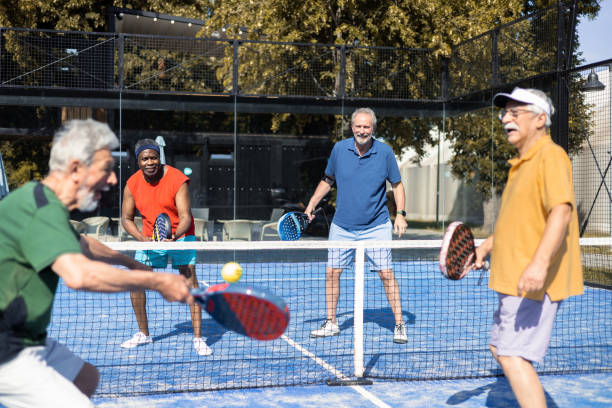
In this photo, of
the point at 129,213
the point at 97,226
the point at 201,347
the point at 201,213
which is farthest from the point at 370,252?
the point at 97,226

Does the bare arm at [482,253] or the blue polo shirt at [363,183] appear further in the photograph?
the blue polo shirt at [363,183]

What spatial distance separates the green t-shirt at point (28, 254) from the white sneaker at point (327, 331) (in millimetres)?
4169

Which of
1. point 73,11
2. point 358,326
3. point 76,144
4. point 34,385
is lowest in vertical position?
point 358,326

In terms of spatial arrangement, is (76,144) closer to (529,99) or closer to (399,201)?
(529,99)

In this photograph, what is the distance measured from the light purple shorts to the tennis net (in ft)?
5.34

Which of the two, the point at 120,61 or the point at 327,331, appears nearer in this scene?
the point at 327,331

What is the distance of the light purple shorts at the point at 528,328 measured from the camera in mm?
3125

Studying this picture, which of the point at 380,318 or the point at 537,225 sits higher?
the point at 537,225

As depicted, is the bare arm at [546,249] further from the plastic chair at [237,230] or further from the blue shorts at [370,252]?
the plastic chair at [237,230]

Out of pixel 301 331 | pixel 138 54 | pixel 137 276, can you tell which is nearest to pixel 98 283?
pixel 137 276

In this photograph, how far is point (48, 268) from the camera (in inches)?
92.7

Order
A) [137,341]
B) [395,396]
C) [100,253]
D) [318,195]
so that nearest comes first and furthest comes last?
[100,253], [395,396], [137,341], [318,195]

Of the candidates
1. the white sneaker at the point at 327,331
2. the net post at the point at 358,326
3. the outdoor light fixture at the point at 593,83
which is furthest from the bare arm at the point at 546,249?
the outdoor light fixture at the point at 593,83

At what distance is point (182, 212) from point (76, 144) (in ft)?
11.3
